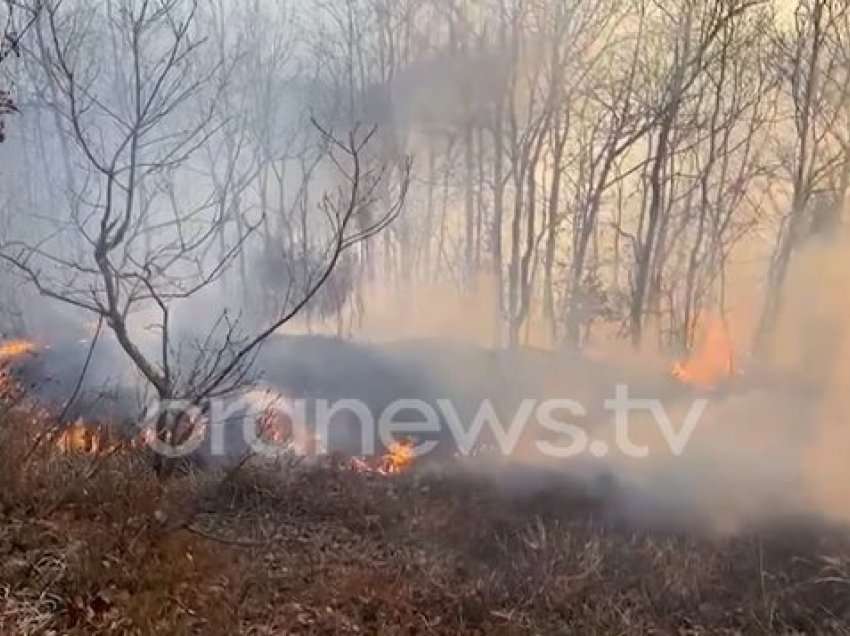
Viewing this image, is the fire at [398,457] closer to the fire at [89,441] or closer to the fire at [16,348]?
the fire at [89,441]

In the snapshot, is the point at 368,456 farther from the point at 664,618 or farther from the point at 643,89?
the point at 643,89

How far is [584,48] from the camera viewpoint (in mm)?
20062

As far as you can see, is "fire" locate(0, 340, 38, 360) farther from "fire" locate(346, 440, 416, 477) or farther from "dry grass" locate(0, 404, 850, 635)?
"dry grass" locate(0, 404, 850, 635)

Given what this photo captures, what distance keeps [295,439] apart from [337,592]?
559 cm

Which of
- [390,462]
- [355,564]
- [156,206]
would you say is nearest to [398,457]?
[390,462]

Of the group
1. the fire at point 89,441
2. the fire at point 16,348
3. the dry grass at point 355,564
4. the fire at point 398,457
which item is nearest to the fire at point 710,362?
the fire at point 398,457

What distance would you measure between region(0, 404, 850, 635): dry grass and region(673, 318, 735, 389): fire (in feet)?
23.7

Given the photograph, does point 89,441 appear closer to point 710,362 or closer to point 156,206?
point 710,362

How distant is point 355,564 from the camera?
7.13 meters

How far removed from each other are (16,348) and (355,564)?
12.7 meters

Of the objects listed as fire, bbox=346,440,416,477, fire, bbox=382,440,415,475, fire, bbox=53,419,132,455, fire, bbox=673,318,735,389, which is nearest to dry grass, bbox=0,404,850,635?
fire, bbox=53,419,132,455

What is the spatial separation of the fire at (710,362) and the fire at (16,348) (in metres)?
13.7

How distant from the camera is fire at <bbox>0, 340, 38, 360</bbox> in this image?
1561 centimetres

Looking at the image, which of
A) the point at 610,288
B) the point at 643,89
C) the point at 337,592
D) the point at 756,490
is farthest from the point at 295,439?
the point at 610,288
